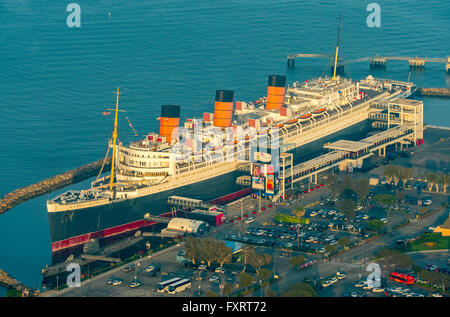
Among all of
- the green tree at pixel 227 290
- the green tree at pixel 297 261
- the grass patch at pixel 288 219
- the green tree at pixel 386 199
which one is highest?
the green tree at pixel 386 199

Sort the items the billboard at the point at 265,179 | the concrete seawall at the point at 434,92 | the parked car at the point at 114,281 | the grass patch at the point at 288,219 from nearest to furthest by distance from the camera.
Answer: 1. the parked car at the point at 114,281
2. the grass patch at the point at 288,219
3. the billboard at the point at 265,179
4. the concrete seawall at the point at 434,92

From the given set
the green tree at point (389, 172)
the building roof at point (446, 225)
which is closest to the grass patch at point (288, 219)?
the building roof at point (446, 225)

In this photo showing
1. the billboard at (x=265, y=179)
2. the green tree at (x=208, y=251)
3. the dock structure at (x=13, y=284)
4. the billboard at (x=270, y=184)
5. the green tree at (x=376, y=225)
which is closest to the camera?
the dock structure at (x=13, y=284)

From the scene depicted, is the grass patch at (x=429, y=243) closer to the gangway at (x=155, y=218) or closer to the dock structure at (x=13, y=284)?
the gangway at (x=155, y=218)
